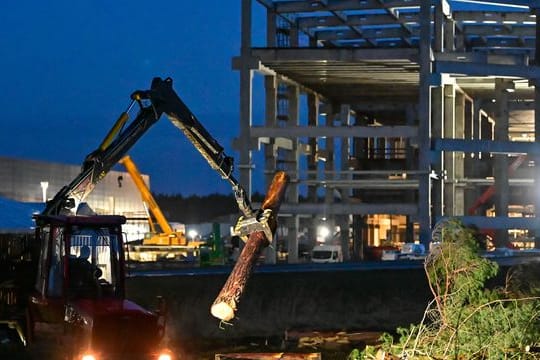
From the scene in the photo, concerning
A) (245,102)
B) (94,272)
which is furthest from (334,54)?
(94,272)

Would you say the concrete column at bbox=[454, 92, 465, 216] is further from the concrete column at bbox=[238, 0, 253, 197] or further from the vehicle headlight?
the vehicle headlight

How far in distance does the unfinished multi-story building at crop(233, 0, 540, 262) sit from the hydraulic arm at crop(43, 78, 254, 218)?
4299cm

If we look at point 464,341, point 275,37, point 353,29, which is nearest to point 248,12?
point 275,37

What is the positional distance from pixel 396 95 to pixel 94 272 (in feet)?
228

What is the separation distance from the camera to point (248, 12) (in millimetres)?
67688

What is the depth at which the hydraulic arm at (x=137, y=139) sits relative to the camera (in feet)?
69.5

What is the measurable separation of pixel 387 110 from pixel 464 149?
27866 millimetres

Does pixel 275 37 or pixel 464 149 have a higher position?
pixel 275 37

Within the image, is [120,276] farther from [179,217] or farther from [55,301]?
[179,217]

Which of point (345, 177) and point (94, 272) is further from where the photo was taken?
point (345, 177)

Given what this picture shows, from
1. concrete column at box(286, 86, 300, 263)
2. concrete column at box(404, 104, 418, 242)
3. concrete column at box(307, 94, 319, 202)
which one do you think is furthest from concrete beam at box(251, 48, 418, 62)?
concrete column at box(404, 104, 418, 242)

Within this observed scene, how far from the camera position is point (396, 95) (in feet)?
280

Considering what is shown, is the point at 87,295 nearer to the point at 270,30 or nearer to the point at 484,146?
the point at 484,146

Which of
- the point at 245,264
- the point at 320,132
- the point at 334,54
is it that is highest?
the point at 334,54
